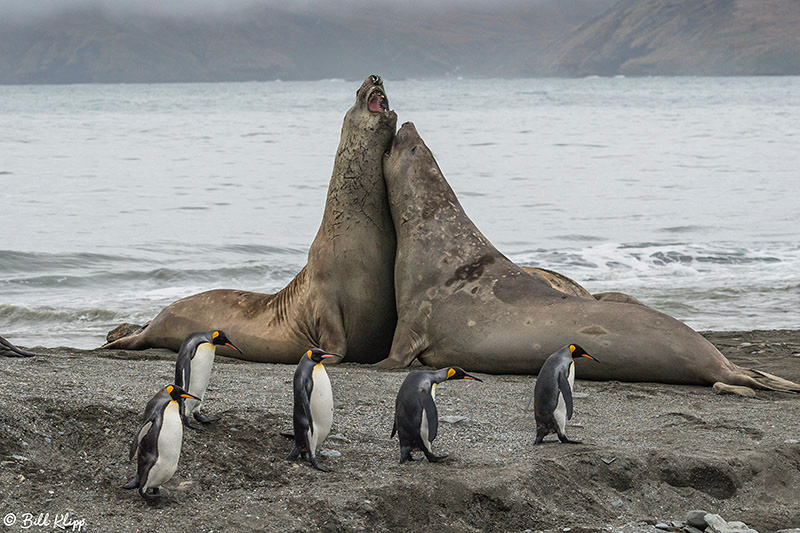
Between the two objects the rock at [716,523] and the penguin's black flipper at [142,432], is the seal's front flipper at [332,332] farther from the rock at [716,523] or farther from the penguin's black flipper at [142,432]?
the rock at [716,523]

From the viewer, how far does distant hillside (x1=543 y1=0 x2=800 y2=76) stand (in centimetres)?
15000

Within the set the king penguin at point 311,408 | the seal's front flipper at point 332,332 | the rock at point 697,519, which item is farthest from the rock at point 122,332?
Result: the rock at point 697,519

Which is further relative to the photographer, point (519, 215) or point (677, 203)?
point (677, 203)

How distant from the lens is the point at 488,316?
7000mm

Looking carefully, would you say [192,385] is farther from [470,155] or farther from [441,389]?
[470,155]

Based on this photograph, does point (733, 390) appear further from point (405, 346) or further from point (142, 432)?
point (142, 432)

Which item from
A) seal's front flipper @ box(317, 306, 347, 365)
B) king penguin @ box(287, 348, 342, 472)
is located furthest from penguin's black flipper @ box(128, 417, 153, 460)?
seal's front flipper @ box(317, 306, 347, 365)

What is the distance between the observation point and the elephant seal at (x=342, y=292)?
291 inches

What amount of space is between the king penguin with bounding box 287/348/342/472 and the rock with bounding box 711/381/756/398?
2.81 metres

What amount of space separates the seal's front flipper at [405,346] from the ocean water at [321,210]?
3.44 meters

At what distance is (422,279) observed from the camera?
7285 mm

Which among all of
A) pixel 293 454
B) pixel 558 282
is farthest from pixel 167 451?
pixel 558 282

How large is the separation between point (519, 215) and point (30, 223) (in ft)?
29.1

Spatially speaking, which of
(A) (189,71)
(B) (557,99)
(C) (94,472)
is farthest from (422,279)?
(A) (189,71)
